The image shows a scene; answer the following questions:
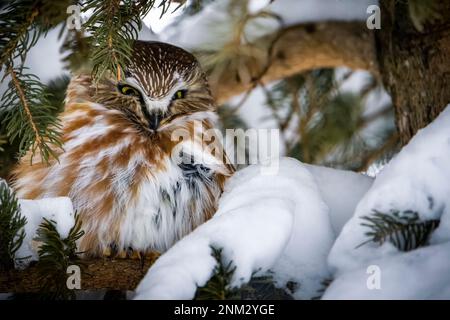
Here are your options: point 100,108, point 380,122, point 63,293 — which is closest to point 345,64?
point 380,122

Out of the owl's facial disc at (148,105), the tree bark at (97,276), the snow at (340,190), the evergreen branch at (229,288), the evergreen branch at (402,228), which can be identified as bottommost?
the evergreen branch at (229,288)

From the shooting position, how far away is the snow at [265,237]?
1.27 m

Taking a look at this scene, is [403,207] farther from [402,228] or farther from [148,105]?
[148,105]

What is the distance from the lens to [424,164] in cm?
136

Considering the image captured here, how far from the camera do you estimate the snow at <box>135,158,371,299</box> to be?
4.17ft

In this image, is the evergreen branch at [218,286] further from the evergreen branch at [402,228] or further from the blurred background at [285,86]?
the blurred background at [285,86]

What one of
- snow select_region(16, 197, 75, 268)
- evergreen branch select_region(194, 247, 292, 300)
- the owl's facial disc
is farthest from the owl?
evergreen branch select_region(194, 247, 292, 300)

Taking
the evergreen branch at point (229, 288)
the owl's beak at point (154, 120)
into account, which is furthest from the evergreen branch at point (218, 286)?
the owl's beak at point (154, 120)

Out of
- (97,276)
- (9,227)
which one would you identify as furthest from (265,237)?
(9,227)

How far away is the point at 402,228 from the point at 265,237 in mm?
318

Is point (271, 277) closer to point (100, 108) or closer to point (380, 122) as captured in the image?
point (100, 108)

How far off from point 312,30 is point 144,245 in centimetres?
140

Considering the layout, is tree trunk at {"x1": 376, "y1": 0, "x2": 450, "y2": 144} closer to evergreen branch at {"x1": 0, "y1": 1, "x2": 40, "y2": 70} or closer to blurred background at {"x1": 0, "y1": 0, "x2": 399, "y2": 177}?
blurred background at {"x1": 0, "y1": 0, "x2": 399, "y2": 177}

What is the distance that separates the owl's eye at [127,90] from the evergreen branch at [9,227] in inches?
26.8
